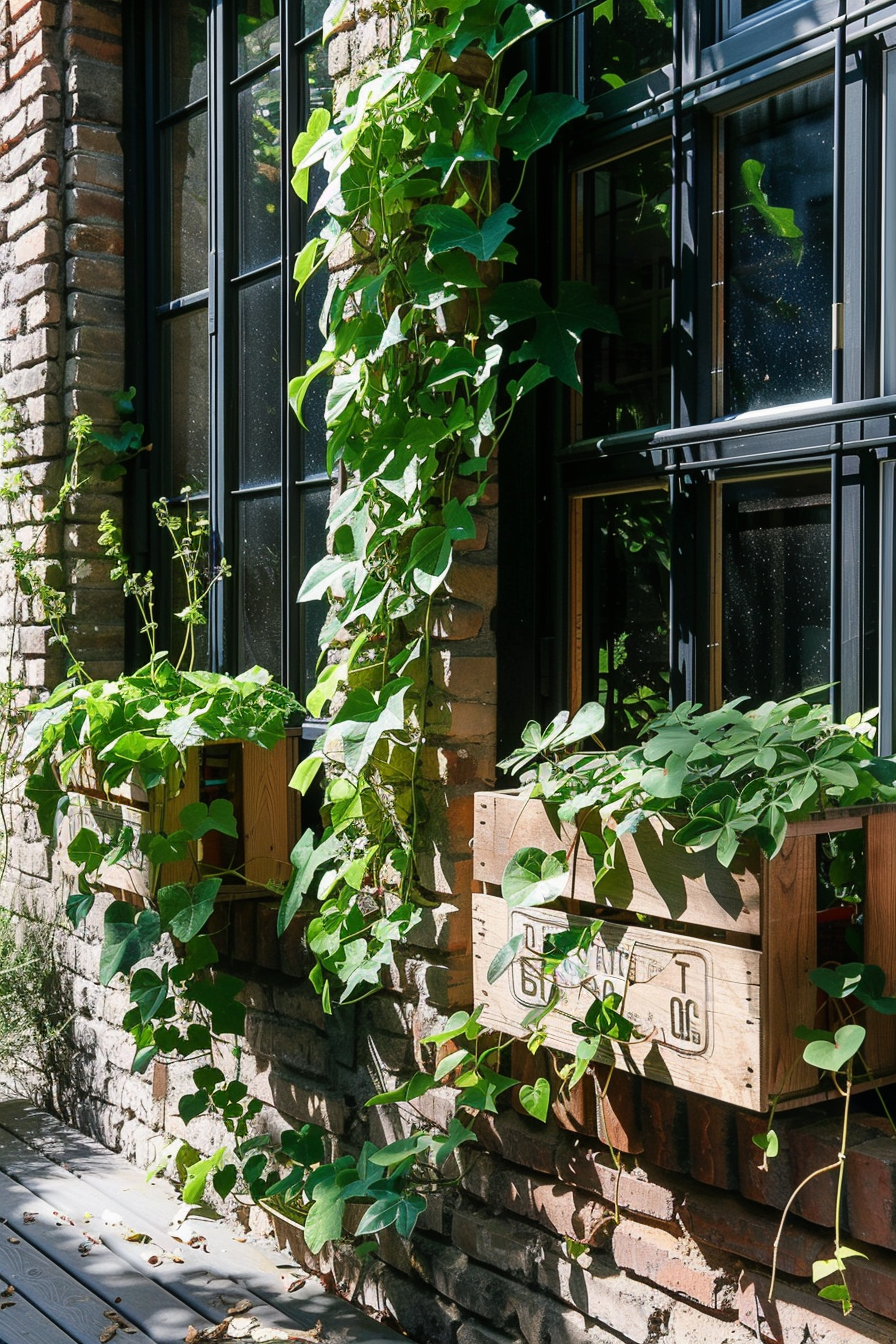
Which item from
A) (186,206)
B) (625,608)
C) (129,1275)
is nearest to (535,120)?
(625,608)

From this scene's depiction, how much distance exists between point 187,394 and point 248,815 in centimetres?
134

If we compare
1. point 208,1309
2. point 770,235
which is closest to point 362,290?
point 770,235

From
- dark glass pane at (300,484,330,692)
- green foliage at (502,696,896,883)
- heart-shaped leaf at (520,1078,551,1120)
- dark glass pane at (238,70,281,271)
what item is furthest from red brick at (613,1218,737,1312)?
dark glass pane at (238,70,281,271)

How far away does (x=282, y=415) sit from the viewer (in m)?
3.02

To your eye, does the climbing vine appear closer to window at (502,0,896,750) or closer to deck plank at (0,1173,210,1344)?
window at (502,0,896,750)

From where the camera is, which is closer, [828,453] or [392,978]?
[828,453]

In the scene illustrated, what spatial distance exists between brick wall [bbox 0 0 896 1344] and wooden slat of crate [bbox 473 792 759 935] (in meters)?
0.29

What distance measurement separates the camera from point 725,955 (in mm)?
1617

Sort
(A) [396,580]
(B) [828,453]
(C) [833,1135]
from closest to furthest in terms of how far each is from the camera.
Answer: (C) [833,1135] < (B) [828,453] < (A) [396,580]

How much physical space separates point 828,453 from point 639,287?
1.68 feet

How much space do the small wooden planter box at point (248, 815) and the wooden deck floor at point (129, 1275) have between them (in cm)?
74

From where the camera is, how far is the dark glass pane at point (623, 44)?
210 cm

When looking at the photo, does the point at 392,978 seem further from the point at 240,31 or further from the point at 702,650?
the point at 240,31

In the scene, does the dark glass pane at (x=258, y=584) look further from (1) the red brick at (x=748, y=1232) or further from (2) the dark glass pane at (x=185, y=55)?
(1) the red brick at (x=748, y=1232)
